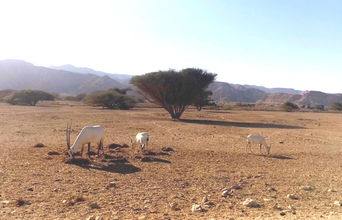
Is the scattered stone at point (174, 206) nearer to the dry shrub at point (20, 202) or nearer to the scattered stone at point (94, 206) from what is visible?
the scattered stone at point (94, 206)

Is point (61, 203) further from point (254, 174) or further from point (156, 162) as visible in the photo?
point (254, 174)

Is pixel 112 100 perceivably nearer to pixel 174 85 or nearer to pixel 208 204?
pixel 174 85

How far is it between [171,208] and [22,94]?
220 feet

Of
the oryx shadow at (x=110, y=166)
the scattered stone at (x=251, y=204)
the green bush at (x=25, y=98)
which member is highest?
the green bush at (x=25, y=98)

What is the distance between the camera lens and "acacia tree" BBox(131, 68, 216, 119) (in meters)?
33.9

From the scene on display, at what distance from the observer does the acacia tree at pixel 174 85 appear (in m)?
33.9

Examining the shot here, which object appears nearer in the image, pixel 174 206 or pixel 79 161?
pixel 174 206

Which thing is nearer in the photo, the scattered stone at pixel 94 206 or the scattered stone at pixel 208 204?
the scattered stone at pixel 94 206

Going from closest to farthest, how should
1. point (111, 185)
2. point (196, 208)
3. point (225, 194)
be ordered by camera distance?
point (196, 208) < point (225, 194) < point (111, 185)

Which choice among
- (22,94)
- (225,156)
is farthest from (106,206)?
(22,94)

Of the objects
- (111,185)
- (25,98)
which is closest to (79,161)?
(111,185)

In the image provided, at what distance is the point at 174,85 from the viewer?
111ft

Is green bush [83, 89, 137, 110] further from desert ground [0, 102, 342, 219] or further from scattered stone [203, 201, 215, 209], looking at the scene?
scattered stone [203, 201, 215, 209]

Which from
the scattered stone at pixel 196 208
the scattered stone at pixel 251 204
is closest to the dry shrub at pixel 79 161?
the scattered stone at pixel 196 208
